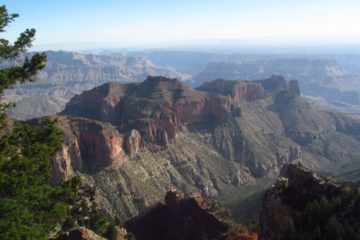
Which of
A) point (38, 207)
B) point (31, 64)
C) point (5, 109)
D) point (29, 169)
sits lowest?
point (38, 207)

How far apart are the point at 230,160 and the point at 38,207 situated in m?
137

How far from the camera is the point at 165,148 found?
490 feet

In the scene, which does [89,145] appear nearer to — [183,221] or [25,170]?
[183,221]

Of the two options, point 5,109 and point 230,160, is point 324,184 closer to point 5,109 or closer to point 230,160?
point 5,109

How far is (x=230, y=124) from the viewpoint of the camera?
615 feet

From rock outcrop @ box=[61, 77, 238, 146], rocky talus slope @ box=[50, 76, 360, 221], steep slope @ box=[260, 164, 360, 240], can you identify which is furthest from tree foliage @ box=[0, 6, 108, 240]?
rock outcrop @ box=[61, 77, 238, 146]

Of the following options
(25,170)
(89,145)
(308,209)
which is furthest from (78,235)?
(89,145)

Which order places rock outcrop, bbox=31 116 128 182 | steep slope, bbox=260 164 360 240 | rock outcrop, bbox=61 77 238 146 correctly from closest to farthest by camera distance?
steep slope, bbox=260 164 360 240 → rock outcrop, bbox=31 116 128 182 → rock outcrop, bbox=61 77 238 146

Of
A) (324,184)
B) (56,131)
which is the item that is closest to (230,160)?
(324,184)

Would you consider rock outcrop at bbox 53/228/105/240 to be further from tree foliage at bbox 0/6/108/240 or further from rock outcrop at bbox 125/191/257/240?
rock outcrop at bbox 125/191/257/240

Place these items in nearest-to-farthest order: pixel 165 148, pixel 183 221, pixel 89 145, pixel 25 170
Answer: pixel 25 170, pixel 183 221, pixel 89 145, pixel 165 148

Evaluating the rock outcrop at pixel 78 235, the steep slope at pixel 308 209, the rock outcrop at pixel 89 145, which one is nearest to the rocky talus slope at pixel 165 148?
the rock outcrop at pixel 89 145

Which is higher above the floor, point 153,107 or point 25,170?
point 25,170

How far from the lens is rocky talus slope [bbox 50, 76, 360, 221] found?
118 metres
